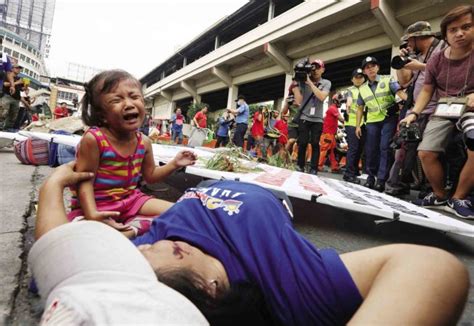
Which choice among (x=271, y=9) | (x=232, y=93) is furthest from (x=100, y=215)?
(x=232, y=93)

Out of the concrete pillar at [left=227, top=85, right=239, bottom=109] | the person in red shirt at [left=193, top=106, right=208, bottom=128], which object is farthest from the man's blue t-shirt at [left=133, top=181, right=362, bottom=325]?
the concrete pillar at [left=227, top=85, right=239, bottom=109]

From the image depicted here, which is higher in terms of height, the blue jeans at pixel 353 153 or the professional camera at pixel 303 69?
the professional camera at pixel 303 69

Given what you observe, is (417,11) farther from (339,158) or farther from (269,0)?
(269,0)

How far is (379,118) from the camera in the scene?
3637 millimetres

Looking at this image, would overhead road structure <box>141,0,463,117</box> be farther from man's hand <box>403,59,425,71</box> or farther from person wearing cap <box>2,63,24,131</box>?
person wearing cap <box>2,63,24,131</box>

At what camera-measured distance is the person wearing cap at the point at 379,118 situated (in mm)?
3570

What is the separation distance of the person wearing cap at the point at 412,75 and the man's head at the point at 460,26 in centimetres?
33

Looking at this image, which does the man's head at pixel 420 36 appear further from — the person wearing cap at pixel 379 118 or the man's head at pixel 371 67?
the man's head at pixel 371 67

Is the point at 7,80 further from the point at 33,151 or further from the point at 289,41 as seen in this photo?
the point at 289,41

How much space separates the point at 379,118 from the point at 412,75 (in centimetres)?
56

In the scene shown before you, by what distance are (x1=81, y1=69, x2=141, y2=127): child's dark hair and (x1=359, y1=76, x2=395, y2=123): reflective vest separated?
307 centimetres

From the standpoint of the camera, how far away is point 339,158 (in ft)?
23.3

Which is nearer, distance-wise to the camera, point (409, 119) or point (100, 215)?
point (100, 215)

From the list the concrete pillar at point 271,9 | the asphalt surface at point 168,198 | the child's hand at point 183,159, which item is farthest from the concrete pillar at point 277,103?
the child's hand at point 183,159
